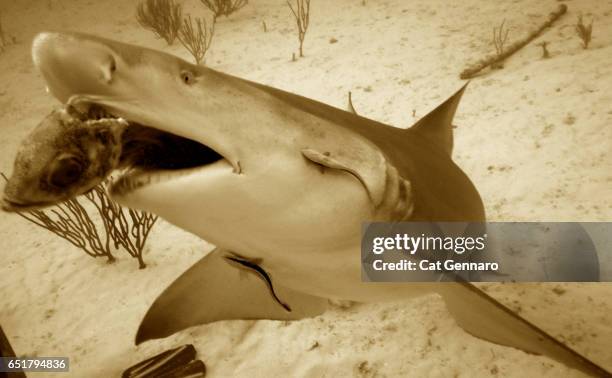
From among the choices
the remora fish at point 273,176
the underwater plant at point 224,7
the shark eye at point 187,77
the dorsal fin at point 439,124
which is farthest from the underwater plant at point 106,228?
the underwater plant at point 224,7

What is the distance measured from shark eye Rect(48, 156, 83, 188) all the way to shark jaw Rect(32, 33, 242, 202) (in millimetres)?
104

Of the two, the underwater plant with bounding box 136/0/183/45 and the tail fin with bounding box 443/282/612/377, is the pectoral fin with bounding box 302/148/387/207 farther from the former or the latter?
the underwater plant with bounding box 136/0/183/45

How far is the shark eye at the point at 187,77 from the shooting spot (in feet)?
3.25

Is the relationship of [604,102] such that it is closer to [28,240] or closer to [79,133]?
[79,133]

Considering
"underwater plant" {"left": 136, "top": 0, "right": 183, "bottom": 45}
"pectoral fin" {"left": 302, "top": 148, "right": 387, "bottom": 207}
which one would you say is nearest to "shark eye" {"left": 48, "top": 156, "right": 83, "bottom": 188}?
"pectoral fin" {"left": 302, "top": 148, "right": 387, "bottom": 207}

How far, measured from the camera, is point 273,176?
1.13 m

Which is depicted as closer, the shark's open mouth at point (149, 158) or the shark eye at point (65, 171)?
the shark eye at point (65, 171)

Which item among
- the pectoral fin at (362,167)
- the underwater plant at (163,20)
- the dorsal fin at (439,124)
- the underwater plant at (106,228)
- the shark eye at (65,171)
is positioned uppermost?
the underwater plant at (163,20)

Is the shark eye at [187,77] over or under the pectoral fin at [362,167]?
over

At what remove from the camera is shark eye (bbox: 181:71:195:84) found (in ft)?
3.25

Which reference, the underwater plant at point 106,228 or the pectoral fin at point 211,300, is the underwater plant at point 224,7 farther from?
the pectoral fin at point 211,300

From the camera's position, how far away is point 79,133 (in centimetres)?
93

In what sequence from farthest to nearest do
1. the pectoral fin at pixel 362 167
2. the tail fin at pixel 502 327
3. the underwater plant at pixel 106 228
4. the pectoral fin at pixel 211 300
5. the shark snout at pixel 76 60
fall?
1. the underwater plant at pixel 106 228
2. the pectoral fin at pixel 211 300
3. the tail fin at pixel 502 327
4. the pectoral fin at pixel 362 167
5. the shark snout at pixel 76 60

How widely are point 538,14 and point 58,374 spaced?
7582mm
